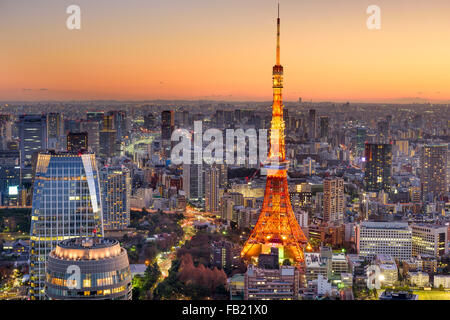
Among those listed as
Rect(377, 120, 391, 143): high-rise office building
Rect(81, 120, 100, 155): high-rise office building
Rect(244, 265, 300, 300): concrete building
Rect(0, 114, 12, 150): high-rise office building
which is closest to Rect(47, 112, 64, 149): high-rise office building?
Rect(81, 120, 100, 155): high-rise office building

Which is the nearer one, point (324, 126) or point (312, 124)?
point (312, 124)

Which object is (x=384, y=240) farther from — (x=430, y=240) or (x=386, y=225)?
(x=430, y=240)

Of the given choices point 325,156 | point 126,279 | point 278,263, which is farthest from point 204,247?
point 325,156

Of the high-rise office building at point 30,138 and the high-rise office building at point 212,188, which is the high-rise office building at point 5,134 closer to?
the high-rise office building at point 30,138

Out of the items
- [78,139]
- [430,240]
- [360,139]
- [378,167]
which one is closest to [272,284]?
[430,240]

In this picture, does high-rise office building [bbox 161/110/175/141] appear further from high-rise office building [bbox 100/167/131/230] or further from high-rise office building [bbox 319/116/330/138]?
high-rise office building [bbox 319/116/330/138]
